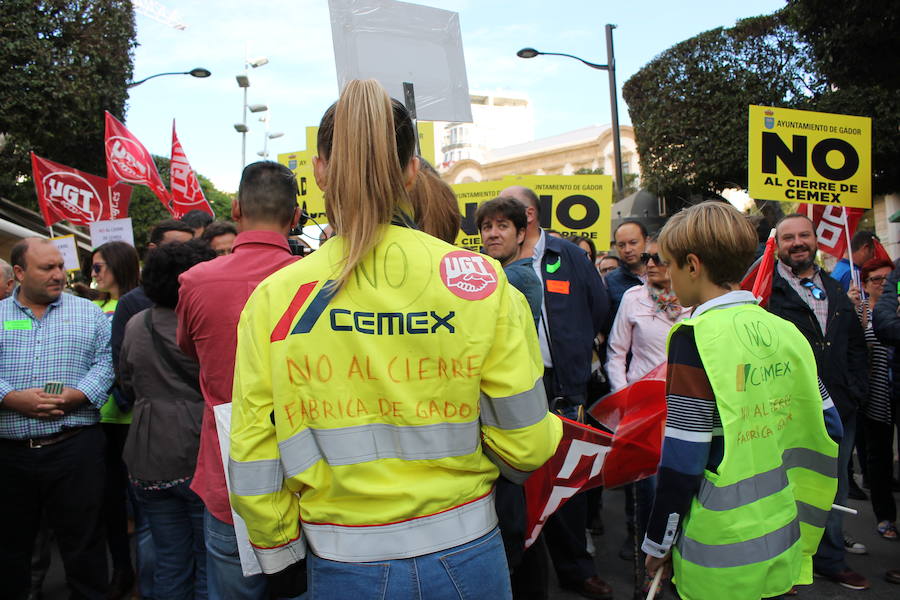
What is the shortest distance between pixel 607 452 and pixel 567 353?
1.42 m

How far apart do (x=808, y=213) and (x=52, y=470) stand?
6.97m

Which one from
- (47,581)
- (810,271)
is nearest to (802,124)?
(810,271)

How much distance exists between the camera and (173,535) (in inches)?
127

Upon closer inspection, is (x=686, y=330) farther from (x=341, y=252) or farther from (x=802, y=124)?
(x=802, y=124)

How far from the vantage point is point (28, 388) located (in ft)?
12.1

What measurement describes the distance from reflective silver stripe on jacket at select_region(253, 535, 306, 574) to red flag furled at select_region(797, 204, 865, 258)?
6733mm

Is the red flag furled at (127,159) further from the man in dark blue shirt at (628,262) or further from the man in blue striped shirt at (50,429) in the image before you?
the man in dark blue shirt at (628,262)

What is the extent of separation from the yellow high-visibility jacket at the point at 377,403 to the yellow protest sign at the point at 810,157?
5391 mm

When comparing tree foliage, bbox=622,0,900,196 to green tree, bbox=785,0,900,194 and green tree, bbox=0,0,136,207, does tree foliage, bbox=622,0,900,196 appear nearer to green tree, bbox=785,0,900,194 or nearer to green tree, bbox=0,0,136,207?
green tree, bbox=785,0,900,194

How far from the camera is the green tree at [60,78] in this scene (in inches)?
542

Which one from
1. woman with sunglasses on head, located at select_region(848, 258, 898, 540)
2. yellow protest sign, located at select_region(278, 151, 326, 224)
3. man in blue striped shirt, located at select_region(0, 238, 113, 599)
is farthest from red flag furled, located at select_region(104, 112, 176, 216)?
woman with sunglasses on head, located at select_region(848, 258, 898, 540)

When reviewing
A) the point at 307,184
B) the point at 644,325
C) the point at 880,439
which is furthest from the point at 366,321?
the point at 307,184

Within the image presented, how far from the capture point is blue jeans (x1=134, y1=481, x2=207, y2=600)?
126 inches

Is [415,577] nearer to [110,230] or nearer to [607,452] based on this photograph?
[607,452]
